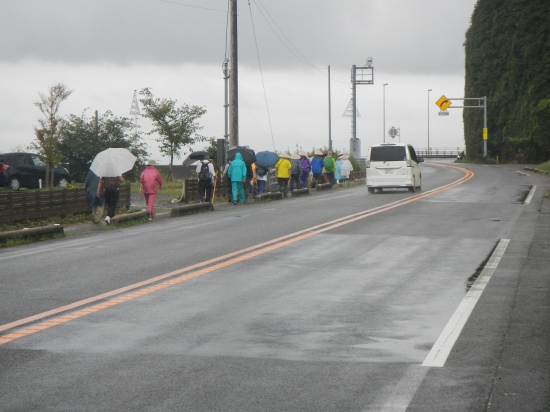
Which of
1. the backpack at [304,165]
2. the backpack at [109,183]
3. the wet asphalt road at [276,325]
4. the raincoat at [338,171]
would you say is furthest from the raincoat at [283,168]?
the wet asphalt road at [276,325]

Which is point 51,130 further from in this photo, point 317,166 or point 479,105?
point 479,105

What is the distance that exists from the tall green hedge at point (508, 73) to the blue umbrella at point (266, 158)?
4018 centimetres

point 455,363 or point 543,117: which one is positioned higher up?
point 543,117

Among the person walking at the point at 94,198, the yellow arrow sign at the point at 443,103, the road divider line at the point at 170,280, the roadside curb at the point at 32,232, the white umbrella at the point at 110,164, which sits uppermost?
the yellow arrow sign at the point at 443,103

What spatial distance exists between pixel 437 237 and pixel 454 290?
20.6 ft

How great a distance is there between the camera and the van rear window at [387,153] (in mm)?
34191

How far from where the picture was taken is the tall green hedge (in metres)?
72.5

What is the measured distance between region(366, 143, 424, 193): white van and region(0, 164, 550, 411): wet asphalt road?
54.9ft

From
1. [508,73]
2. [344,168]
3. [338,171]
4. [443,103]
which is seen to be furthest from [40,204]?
[508,73]

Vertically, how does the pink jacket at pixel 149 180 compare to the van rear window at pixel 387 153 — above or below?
below

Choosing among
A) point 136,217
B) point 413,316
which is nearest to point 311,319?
point 413,316

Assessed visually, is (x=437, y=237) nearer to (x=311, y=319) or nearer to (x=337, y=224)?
(x=337, y=224)

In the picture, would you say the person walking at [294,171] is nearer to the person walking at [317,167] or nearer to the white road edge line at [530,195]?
the person walking at [317,167]

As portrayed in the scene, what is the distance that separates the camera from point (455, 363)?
6809 millimetres
